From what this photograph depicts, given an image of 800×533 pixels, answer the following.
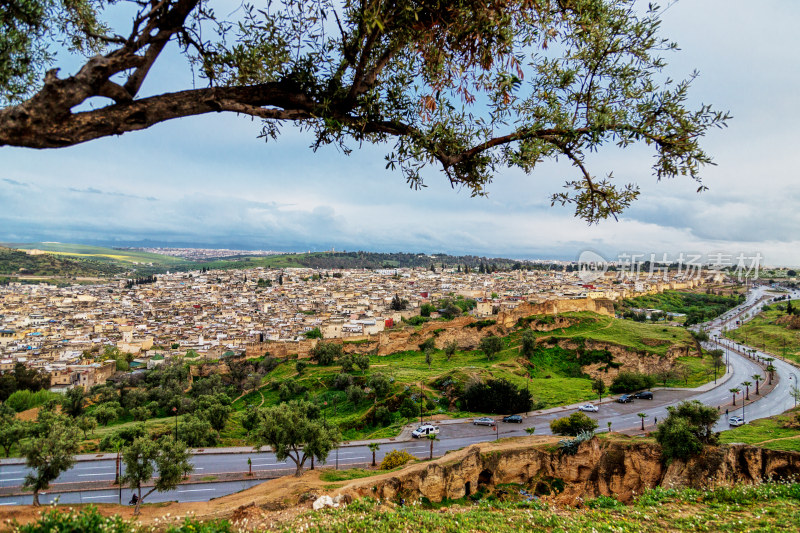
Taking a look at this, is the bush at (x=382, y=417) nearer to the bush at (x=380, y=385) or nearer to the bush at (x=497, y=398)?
the bush at (x=380, y=385)

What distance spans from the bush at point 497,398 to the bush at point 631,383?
1006 cm

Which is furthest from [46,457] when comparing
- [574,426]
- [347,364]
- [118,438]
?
[347,364]

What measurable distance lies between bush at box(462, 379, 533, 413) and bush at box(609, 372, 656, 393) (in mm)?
10059

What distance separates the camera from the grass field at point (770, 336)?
153 ft

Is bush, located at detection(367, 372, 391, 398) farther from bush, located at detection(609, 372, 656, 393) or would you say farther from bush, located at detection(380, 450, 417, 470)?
bush, located at detection(609, 372, 656, 393)

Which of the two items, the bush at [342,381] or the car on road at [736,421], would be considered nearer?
the car on road at [736,421]

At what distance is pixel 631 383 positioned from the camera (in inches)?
1223

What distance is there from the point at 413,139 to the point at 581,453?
1642 centimetres

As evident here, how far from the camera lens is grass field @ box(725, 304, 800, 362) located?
46.8 m

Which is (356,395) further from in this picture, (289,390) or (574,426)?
(574,426)

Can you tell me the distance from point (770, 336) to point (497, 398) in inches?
1921

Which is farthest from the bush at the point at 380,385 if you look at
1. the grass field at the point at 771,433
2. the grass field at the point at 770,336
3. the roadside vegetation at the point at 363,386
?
the grass field at the point at 770,336

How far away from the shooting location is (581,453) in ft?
52.1

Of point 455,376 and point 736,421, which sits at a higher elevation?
point 736,421
